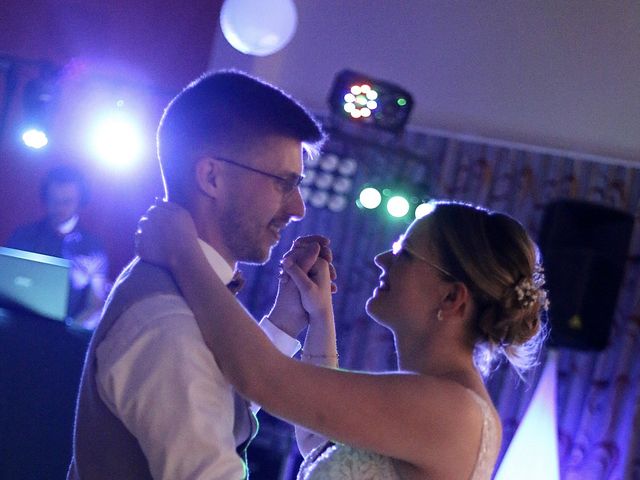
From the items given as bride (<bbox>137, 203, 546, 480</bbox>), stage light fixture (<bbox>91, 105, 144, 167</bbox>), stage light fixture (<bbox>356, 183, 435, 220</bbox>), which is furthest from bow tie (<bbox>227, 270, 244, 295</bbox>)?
stage light fixture (<bbox>91, 105, 144, 167</bbox>)

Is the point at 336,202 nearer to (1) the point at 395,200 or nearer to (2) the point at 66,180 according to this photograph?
(1) the point at 395,200

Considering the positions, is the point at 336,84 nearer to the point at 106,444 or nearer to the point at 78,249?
the point at 78,249

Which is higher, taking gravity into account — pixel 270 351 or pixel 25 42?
pixel 25 42

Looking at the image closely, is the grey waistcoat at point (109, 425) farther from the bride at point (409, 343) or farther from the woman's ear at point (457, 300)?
the woman's ear at point (457, 300)

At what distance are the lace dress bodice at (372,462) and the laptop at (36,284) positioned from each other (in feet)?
5.17

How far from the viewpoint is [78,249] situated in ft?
14.3

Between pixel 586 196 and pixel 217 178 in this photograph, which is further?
pixel 586 196

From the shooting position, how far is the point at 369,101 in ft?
13.3

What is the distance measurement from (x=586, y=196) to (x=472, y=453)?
3769 millimetres

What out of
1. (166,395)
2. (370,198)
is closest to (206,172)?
(166,395)

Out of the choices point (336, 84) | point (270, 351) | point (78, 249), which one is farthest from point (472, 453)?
point (78, 249)

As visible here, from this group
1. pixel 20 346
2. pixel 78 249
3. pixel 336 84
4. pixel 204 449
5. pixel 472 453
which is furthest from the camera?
pixel 78 249

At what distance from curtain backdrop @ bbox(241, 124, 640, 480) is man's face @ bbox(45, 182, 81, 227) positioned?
1.24 metres

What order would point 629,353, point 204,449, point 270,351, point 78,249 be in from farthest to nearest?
point 629,353 < point 78,249 < point 270,351 < point 204,449
